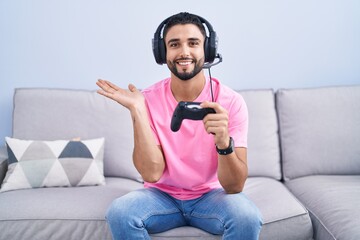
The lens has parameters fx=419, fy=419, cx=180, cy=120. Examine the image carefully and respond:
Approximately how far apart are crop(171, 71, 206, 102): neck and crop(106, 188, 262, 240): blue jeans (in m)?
0.36

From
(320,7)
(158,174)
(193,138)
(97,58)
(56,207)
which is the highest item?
(320,7)

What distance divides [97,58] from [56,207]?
102 centimetres

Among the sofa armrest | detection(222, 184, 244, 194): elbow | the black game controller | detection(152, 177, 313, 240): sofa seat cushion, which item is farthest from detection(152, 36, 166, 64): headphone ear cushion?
the sofa armrest

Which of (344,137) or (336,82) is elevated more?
(336,82)

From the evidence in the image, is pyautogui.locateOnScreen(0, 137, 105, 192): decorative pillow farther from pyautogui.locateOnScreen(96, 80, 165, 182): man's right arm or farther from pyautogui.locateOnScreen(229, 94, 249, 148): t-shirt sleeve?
pyautogui.locateOnScreen(229, 94, 249, 148): t-shirt sleeve

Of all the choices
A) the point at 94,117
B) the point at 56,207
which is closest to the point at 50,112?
the point at 94,117

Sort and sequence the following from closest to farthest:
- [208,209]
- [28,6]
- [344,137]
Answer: [208,209]
[344,137]
[28,6]

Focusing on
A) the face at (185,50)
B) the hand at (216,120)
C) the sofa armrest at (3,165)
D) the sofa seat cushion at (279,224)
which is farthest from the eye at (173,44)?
the sofa armrest at (3,165)

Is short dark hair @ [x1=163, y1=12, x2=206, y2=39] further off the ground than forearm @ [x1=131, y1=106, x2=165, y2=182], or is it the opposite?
short dark hair @ [x1=163, y1=12, x2=206, y2=39]

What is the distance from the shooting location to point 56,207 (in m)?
1.59

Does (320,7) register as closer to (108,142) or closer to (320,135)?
(320,135)

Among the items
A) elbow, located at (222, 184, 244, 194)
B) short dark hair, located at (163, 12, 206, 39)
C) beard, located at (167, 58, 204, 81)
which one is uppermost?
short dark hair, located at (163, 12, 206, 39)

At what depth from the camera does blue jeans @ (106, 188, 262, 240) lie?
130 cm

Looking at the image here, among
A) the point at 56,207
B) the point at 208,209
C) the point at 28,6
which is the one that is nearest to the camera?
the point at 208,209
